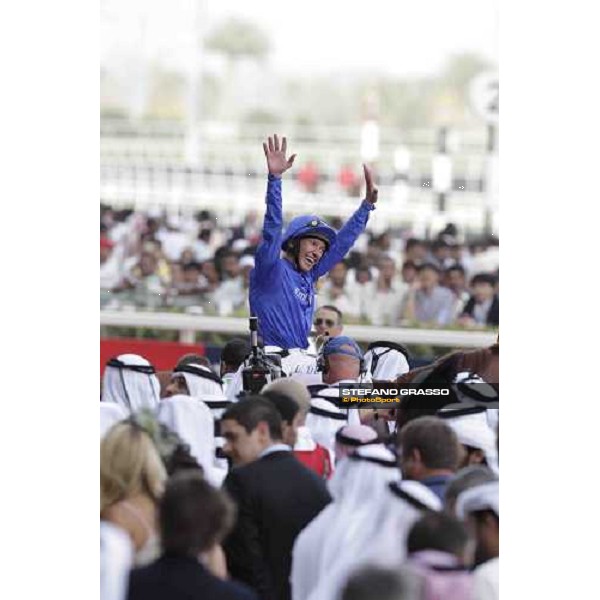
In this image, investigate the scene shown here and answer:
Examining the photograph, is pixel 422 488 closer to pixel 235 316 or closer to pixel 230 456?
pixel 230 456

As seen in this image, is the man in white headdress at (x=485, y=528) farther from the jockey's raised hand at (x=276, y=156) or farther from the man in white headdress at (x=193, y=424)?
the jockey's raised hand at (x=276, y=156)

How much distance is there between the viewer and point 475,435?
492 centimetres

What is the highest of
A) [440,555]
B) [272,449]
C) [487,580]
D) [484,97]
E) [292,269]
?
[484,97]

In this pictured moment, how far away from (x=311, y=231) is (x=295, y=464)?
1159mm

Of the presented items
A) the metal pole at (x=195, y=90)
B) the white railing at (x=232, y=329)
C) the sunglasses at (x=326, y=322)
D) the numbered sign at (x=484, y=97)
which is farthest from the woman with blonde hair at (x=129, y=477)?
the numbered sign at (x=484, y=97)

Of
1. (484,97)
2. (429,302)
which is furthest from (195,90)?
(429,302)

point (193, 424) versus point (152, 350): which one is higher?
point (152, 350)

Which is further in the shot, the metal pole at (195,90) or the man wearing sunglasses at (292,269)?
the metal pole at (195,90)

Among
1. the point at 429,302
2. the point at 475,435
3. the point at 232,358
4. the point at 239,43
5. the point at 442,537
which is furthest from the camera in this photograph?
the point at 239,43

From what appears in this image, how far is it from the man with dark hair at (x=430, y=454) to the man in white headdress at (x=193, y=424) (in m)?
0.64

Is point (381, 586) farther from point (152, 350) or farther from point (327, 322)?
point (327, 322)

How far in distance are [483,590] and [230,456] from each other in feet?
3.16

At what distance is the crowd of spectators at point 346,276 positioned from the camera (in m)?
8.63
